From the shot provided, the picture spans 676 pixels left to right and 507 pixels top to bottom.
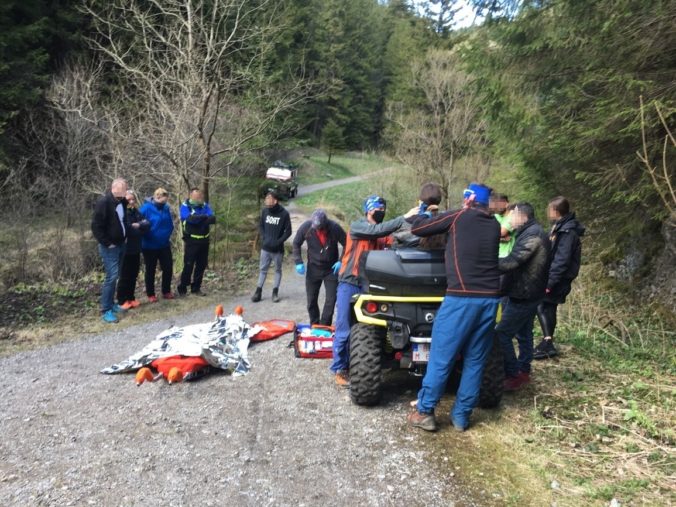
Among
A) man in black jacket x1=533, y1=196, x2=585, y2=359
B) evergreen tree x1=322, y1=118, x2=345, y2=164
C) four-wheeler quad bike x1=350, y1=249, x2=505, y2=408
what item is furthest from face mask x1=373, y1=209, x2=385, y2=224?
evergreen tree x1=322, y1=118, x2=345, y2=164

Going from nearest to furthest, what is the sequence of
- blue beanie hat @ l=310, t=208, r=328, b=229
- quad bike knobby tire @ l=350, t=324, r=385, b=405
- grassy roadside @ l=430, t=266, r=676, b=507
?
grassy roadside @ l=430, t=266, r=676, b=507 < quad bike knobby tire @ l=350, t=324, r=385, b=405 < blue beanie hat @ l=310, t=208, r=328, b=229

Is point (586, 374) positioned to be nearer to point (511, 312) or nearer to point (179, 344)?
point (511, 312)

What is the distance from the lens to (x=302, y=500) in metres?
3.00

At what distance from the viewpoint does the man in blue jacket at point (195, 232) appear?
816cm

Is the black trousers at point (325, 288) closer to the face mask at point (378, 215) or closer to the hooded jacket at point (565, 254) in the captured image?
the face mask at point (378, 215)

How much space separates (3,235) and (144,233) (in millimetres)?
6181

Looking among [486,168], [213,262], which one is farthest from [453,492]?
[486,168]

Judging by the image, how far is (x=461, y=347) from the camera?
3.71m

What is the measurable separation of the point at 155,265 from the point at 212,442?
485 cm

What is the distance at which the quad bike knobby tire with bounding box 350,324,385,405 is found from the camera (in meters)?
4.06

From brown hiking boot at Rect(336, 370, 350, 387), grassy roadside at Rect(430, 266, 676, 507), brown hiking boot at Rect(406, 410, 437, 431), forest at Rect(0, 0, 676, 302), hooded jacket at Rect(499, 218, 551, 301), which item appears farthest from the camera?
forest at Rect(0, 0, 676, 302)

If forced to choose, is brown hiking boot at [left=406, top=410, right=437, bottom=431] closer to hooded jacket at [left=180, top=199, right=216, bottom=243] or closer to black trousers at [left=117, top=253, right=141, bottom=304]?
black trousers at [left=117, top=253, right=141, bottom=304]

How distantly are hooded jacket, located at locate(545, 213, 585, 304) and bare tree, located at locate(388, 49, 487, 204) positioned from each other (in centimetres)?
1595

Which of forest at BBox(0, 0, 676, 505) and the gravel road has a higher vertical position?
forest at BBox(0, 0, 676, 505)
